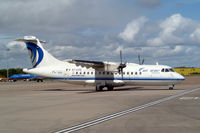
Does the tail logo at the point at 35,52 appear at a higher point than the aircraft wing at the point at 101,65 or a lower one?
higher

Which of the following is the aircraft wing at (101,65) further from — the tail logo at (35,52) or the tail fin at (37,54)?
the tail logo at (35,52)

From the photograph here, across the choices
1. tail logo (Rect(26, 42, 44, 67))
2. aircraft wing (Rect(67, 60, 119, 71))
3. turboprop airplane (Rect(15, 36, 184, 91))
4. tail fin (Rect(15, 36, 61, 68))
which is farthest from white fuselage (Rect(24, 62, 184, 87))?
tail logo (Rect(26, 42, 44, 67))

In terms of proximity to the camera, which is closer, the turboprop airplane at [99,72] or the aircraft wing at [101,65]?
the turboprop airplane at [99,72]

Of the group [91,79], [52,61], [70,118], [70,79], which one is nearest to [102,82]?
[91,79]

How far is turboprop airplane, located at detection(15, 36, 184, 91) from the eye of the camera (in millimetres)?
30891

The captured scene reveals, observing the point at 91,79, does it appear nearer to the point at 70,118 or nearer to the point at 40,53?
the point at 40,53

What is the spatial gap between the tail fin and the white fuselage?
0.94 metres

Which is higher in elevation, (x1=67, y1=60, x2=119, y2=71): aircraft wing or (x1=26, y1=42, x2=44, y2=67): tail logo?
(x1=26, y1=42, x2=44, y2=67): tail logo

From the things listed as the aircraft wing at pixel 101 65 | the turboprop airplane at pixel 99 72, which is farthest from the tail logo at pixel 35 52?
the aircraft wing at pixel 101 65

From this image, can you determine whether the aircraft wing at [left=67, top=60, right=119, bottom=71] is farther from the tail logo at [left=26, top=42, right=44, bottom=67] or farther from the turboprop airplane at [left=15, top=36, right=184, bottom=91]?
Answer: the tail logo at [left=26, top=42, right=44, bottom=67]

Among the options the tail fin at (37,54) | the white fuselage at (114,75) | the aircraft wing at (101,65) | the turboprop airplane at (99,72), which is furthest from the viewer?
the tail fin at (37,54)

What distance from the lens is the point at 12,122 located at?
11016 mm

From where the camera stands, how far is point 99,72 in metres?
33.8

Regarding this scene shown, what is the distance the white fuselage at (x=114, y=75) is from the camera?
101 feet
